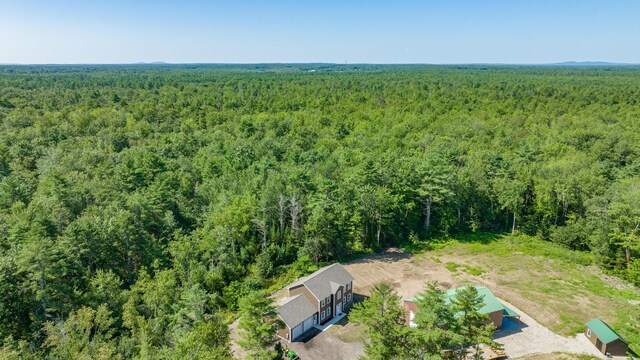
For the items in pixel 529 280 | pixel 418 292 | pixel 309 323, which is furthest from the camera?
pixel 529 280

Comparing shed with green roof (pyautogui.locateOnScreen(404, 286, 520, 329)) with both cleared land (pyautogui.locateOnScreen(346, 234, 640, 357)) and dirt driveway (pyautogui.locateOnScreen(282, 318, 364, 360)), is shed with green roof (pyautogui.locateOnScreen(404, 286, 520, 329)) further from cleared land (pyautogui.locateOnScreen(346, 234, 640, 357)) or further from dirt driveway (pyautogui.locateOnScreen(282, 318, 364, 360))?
dirt driveway (pyautogui.locateOnScreen(282, 318, 364, 360))

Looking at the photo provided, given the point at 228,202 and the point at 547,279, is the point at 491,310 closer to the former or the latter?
the point at 547,279

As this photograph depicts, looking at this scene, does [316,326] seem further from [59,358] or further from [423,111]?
[423,111]

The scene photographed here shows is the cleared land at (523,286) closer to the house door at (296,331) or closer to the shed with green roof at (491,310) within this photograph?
the house door at (296,331)

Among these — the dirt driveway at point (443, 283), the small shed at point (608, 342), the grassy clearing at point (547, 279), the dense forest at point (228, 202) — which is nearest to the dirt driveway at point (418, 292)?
the dirt driveway at point (443, 283)

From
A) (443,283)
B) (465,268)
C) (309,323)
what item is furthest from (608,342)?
(309,323)

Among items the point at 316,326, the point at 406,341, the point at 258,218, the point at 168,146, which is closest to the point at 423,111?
the point at 168,146

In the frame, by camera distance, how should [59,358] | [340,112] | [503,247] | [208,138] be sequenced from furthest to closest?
[340,112] → [208,138] → [503,247] → [59,358]
